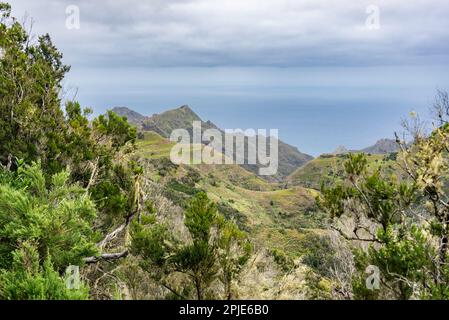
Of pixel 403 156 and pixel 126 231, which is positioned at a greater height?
pixel 403 156

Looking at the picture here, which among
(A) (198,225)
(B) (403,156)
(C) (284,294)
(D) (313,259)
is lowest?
(D) (313,259)

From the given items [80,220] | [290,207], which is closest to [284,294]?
[80,220]

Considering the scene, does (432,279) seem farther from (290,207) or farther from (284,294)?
(290,207)

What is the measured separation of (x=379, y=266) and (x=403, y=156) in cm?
236

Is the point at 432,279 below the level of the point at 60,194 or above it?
below

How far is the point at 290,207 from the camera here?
285 feet

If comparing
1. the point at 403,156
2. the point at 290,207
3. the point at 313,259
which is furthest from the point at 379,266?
the point at 290,207

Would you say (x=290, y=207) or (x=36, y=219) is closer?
(x=36, y=219)

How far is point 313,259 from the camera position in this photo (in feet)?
108

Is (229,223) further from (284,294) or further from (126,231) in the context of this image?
(126,231)
